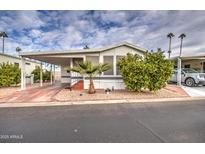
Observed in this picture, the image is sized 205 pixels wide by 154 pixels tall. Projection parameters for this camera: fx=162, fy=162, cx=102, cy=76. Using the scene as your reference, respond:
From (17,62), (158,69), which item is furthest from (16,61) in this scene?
(158,69)

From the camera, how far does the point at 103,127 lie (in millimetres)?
4664

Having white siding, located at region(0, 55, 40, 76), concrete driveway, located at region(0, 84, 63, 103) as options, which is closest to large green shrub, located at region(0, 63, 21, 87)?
white siding, located at region(0, 55, 40, 76)

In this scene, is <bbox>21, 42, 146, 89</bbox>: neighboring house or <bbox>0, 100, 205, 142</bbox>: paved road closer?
<bbox>0, 100, 205, 142</bbox>: paved road

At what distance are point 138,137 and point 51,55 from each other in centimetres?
1007

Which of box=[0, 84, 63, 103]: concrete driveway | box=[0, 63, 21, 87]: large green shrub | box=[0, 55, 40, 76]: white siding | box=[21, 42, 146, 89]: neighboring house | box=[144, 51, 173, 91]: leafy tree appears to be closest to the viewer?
box=[0, 84, 63, 103]: concrete driveway

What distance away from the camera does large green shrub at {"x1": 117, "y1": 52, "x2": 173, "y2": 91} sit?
9.88m

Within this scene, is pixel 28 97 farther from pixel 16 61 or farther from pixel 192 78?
pixel 192 78

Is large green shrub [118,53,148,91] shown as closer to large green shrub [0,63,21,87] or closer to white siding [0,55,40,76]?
large green shrub [0,63,21,87]

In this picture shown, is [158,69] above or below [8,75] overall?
above

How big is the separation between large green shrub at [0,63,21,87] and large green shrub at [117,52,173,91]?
10725mm

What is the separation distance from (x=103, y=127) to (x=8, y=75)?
43.9 ft

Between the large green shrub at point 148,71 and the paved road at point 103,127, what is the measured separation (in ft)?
12.5

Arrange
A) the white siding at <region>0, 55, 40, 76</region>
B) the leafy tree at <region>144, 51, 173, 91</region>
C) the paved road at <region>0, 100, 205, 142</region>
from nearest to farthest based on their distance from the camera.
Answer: the paved road at <region>0, 100, 205, 142</region> < the leafy tree at <region>144, 51, 173, 91</region> < the white siding at <region>0, 55, 40, 76</region>
